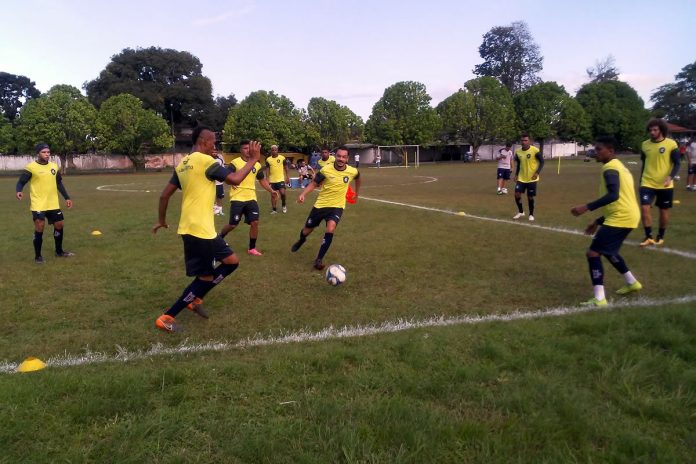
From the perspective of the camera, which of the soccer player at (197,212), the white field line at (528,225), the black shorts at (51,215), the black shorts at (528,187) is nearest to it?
the soccer player at (197,212)

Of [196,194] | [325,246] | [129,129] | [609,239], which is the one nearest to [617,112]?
[129,129]

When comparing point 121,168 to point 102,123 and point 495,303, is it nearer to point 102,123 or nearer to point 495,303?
point 102,123

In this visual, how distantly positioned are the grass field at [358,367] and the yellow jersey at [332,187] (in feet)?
3.16

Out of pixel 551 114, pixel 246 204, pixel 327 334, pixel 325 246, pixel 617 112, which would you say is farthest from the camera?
pixel 617 112

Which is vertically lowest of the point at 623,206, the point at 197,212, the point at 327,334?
the point at 327,334

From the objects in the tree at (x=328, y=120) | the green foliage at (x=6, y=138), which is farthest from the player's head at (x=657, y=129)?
the green foliage at (x=6, y=138)

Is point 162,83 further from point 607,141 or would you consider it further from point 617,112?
point 607,141

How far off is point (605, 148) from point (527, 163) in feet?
20.8

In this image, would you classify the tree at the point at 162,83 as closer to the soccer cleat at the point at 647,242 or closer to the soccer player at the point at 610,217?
the soccer cleat at the point at 647,242

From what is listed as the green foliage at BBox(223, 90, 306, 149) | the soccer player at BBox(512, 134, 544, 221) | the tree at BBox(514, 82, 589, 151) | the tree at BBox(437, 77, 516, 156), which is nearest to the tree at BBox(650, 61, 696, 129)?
the tree at BBox(514, 82, 589, 151)

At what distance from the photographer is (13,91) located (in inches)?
2886

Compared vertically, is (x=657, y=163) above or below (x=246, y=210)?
above

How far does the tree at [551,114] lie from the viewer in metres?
63.6

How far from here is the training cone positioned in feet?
13.4
